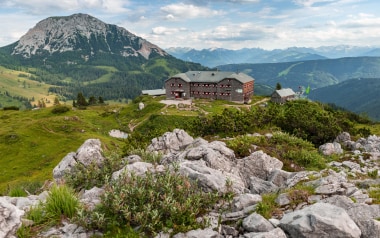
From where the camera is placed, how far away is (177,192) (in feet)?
43.9

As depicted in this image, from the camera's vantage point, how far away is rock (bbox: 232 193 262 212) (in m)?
13.9

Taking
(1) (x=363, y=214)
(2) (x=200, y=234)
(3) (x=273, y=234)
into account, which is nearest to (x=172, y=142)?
(2) (x=200, y=234)

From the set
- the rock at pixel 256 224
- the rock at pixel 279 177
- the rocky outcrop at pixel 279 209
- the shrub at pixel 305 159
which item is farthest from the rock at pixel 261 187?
the shrub at pixel 305 159

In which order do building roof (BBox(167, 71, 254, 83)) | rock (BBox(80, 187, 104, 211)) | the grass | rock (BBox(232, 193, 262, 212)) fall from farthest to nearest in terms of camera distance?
building roof (BBox(167, 71, 254, 83)) < the grass < rock (BBox(80, 187, 104, 211)) < rock (BBox(232, 193, 262, 212))

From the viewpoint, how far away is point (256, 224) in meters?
11.7

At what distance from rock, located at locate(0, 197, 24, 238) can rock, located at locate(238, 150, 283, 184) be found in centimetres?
1596

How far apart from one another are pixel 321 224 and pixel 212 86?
11060 centimetres

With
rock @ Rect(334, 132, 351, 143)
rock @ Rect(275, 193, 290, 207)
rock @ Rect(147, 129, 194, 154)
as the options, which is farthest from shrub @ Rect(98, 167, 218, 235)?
rock @ Rect(334, 132, 351, 143)

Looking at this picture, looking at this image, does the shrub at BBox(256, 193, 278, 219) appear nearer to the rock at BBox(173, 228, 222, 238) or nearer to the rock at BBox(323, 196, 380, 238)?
the rock at BBox(173, 228, 222, 238)

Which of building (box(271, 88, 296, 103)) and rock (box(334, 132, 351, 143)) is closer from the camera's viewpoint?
rock (box(334, 132, 351, 143))

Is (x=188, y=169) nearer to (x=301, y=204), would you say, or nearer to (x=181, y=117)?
(x=301, y=204)

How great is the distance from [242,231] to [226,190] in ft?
11.2

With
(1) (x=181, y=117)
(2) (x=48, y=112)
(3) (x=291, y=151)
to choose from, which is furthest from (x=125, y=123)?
(3) (x=291, y=151)

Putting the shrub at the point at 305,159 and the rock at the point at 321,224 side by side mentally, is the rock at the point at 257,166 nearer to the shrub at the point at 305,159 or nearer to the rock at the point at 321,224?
the shrub at the point at 305,159
